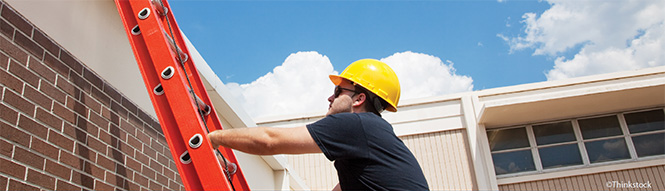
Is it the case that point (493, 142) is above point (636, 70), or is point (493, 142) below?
below

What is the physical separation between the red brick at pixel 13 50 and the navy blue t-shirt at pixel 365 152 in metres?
1.60

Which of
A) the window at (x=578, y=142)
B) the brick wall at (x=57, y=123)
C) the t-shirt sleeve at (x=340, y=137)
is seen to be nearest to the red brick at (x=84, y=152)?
the brick wall at (x=57, y=123)

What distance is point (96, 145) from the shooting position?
320cm

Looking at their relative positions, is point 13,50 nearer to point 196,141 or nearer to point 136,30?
point 136,30

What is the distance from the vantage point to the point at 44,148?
273cm

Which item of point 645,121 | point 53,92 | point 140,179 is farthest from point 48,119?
point 645,121

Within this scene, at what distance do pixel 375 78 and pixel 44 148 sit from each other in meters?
1.97

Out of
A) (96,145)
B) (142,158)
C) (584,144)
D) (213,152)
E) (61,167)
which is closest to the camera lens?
(213,152)

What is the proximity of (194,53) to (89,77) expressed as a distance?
5.18 feet

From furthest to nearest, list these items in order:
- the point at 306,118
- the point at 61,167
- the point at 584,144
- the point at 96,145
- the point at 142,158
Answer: the point at 306,118, the point at 584,144, the point at 142,158, the point at 96,145, the point at 61,167

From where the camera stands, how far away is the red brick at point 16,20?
260 centimetres

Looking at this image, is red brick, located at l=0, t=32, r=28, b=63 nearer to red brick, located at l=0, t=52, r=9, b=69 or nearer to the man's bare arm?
red brick, located at l=0, t=52, r=9, b=69

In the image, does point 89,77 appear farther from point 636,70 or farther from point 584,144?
point 636,70

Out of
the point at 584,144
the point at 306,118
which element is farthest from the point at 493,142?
the point at 306,118
